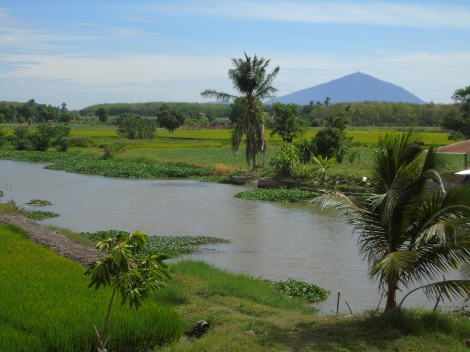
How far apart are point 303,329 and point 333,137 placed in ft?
79.8

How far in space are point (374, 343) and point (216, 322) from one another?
2481 mm

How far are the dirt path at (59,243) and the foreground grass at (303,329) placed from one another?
12.0 feet

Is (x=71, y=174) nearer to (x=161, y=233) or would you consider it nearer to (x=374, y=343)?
(x=161, y=233)

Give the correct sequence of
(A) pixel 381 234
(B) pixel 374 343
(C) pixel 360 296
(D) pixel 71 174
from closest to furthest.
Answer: (B) pixel 374 343
(A) pixel 381 234
(C) pixel 360 296
(D) pixel 71 174

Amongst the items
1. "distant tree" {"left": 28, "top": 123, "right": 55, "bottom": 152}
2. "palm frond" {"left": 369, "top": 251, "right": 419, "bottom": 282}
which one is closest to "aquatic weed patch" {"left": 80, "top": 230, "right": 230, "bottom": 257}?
"palm frond" {"left": 369, "top": 251, "right": 419, "bottom": 282}

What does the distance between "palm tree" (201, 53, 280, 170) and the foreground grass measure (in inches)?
881

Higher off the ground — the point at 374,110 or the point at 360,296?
the point at 374,110

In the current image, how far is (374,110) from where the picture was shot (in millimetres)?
86375

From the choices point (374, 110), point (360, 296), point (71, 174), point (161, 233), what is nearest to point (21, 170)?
point (71, 174)

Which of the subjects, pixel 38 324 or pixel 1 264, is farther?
pixel 1 264

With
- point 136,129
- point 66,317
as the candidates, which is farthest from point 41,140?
point 66,317

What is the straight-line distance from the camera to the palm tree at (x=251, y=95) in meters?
31.6

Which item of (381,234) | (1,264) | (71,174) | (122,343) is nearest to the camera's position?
(122,343)

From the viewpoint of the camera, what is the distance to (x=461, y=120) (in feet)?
139
